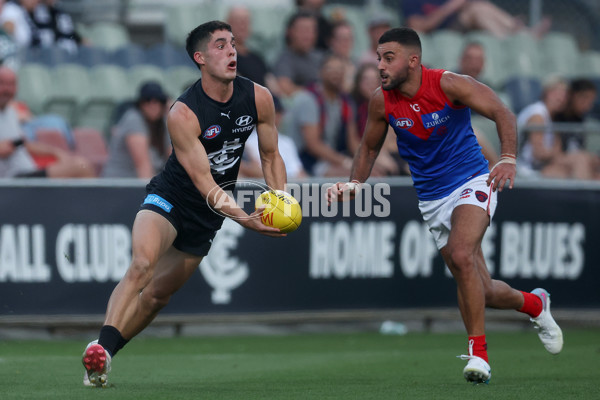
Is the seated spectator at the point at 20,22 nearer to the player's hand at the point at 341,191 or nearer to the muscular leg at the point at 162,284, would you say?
the muscular leg at the point at 162,284

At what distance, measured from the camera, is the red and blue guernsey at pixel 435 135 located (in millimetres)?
7242

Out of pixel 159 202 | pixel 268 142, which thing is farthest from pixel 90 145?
pixel 268 142

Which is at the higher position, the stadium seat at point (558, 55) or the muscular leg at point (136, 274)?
the stadium seat at point (558, 55)

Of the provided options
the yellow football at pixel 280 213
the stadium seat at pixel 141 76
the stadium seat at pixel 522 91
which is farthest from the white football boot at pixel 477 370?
the stadium seat at pixel 522 91

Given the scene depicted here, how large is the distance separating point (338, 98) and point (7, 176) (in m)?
4.10

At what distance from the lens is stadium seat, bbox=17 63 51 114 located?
13148mm

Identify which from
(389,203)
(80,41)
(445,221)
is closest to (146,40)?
(80,41)

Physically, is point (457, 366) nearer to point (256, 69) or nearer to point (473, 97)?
point (473, 97)

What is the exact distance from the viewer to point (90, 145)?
12.2m

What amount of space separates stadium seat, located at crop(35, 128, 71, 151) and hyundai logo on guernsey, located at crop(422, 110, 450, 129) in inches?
235

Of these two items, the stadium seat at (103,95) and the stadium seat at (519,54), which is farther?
the stadium seat at (519,54)

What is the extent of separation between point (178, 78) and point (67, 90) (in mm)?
1537

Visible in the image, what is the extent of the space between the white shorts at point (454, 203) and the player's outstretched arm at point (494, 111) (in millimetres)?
157

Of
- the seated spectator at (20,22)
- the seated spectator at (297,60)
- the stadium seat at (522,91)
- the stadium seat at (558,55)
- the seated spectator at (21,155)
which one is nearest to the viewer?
the seated spectator at (21,155)
